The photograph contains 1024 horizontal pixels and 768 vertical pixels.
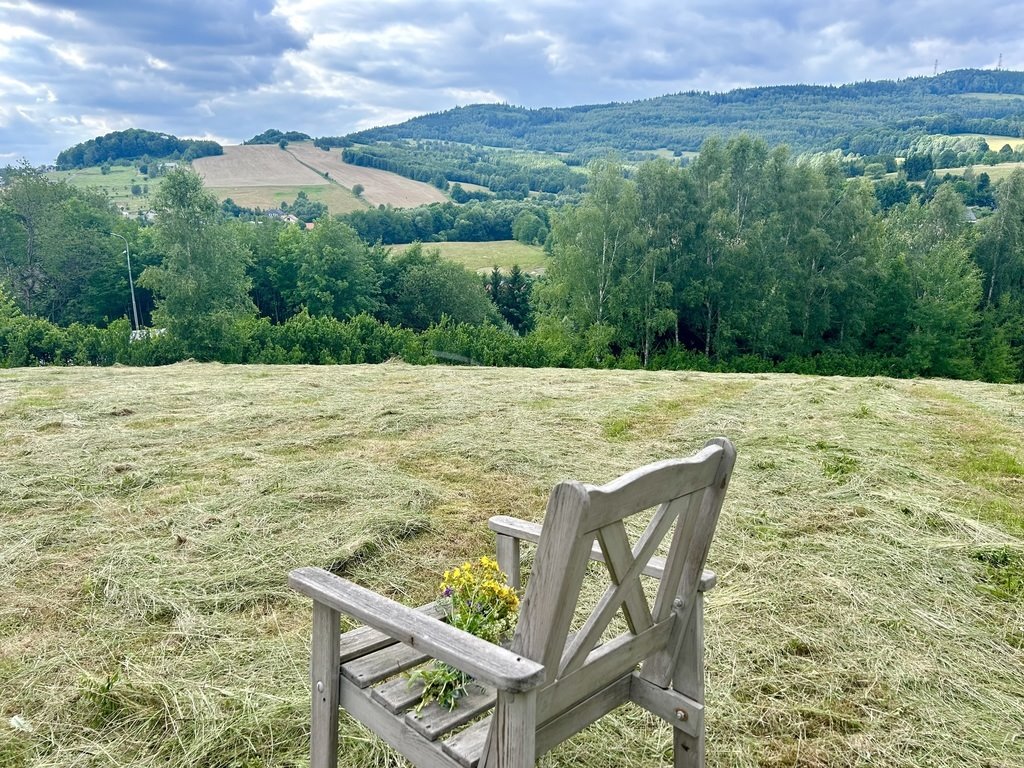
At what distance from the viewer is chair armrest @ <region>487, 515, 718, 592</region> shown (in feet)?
6.13

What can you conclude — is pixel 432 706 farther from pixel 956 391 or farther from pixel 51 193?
pixel 51 193

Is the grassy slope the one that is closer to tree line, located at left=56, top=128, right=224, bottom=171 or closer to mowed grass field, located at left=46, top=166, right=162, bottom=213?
mowed grass field, located at left=46, top=166, right=162, bottom=213

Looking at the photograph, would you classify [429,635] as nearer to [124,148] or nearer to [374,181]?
[374,181]

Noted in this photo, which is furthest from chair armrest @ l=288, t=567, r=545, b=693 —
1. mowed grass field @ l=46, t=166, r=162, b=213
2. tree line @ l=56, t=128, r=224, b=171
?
tree line @ l=56, t=128, r=224, b=171

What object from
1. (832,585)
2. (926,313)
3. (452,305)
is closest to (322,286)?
(452,305)

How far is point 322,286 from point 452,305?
825 cm

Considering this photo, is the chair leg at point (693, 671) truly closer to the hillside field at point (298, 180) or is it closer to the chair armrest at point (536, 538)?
the chair armrest at point (536, 538)

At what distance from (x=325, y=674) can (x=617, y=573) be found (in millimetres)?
897

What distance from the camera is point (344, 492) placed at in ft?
15.5

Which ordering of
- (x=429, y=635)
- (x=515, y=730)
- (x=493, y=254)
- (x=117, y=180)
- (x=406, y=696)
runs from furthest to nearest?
(x=117, y=180)
(x=493, y=254)
(x=406, y=696)
(x=429, y=635)
(x=515, y=730)

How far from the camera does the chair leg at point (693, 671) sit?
→ 185cm

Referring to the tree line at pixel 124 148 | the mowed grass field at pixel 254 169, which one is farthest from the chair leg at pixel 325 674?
the tree line at pixel 124 148

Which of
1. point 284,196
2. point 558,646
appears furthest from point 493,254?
point 558,646

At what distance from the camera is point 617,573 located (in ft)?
4.84
